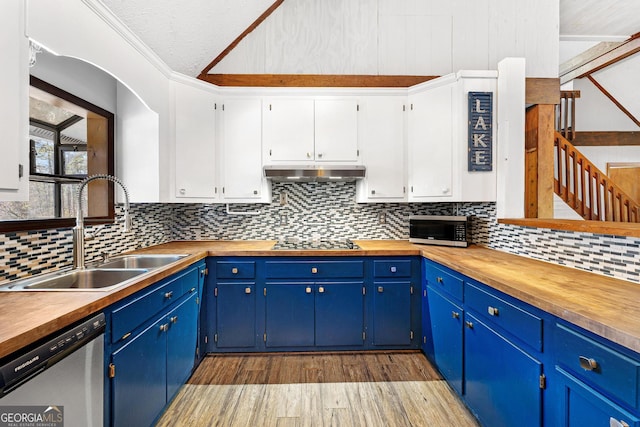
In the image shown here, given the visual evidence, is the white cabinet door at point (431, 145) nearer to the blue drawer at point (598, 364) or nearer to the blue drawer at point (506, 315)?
the blue drawer at point (506, 315)

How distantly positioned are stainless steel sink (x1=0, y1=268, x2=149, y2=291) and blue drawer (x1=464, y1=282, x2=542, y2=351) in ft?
6.06

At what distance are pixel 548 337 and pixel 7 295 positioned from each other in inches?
88.4

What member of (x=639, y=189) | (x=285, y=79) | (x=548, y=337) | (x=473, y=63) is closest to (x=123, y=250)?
(x=285, y=79)

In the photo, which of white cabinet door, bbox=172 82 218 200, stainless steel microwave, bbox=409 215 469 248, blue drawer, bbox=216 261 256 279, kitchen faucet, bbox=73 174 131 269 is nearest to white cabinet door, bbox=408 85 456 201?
stainless steel microwave, bbox=409 215 469 248

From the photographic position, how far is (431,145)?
2.66m

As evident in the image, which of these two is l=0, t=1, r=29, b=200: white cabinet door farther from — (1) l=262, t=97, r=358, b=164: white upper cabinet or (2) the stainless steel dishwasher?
(1) l=262, t=97, r=358, b=164: white upper cabinet

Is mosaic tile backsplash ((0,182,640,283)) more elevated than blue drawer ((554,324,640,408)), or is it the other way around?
mosaic tile backsplash ((0,182,640,283))

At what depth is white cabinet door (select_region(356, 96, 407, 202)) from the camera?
9.13ft

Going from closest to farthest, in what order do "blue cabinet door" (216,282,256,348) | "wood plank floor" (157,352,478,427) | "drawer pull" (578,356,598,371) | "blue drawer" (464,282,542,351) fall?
"drawer pull" (578,356,598,371) < "blue drawer" (464,282,542,351) < "wood plank floor" (157,352,478,427) < "blue cabinet door" (216,282,256,348)

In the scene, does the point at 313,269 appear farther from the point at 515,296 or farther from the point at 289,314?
the point at 515,296

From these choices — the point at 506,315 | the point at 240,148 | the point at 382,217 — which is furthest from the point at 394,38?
the point at 506,315

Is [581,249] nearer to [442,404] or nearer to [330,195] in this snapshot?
[442,404]

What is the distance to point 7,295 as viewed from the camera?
128cm

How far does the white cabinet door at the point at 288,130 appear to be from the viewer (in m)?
Result: 2.76
